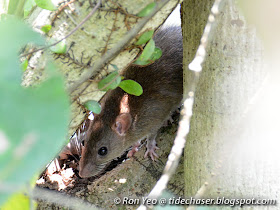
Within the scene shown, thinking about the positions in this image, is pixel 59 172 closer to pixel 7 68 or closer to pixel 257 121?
pixel 257 121

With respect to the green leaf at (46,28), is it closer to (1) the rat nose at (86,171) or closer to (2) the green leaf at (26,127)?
(2) the green leaf at (26,127)

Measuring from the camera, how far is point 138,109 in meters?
3.59

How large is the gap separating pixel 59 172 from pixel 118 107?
2.79 feet

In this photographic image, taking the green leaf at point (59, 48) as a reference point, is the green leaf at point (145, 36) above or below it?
below

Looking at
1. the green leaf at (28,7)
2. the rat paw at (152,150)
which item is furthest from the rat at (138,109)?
the green leaf at (28,7)

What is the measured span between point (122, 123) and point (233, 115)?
1.95 meters

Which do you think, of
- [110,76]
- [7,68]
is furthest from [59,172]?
[7,68]

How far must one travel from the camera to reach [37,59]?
140 centimetres

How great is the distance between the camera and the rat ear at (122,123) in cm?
339

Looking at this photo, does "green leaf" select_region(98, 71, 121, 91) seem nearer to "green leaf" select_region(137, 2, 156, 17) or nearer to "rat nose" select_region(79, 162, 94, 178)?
"green leaf" select_region(137, 2, 156, 17)

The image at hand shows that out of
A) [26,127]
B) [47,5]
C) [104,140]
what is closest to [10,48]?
[26,127]

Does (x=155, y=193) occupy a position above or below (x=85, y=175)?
above

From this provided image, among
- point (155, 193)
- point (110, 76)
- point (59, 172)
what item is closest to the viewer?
point (155, 193)

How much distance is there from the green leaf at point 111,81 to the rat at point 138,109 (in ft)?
5.61
